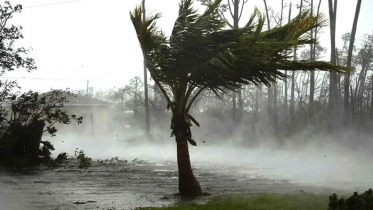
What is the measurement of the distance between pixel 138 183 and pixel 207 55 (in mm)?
5355

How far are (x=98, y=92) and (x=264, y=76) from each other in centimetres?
11228

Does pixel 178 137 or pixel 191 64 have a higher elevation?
pixel 191 64

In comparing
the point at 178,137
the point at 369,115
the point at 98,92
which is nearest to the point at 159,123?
the point at 369,115

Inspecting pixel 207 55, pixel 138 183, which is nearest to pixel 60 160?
pixel 138 183

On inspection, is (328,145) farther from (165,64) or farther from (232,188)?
(165,64)

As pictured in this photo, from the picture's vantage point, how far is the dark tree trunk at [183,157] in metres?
12.2

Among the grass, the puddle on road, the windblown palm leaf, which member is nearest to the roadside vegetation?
the grass

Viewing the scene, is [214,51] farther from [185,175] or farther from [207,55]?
[185,175]

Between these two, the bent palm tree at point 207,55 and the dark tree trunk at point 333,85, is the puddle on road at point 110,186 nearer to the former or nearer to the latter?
the bent palm tree at point 207,55

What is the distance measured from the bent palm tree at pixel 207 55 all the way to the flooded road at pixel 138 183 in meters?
1.78

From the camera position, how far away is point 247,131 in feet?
138

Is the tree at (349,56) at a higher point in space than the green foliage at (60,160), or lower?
higher

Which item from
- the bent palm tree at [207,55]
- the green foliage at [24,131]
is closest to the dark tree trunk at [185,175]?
the bent palm tree at [207,55]

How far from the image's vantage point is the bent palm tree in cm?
1135
